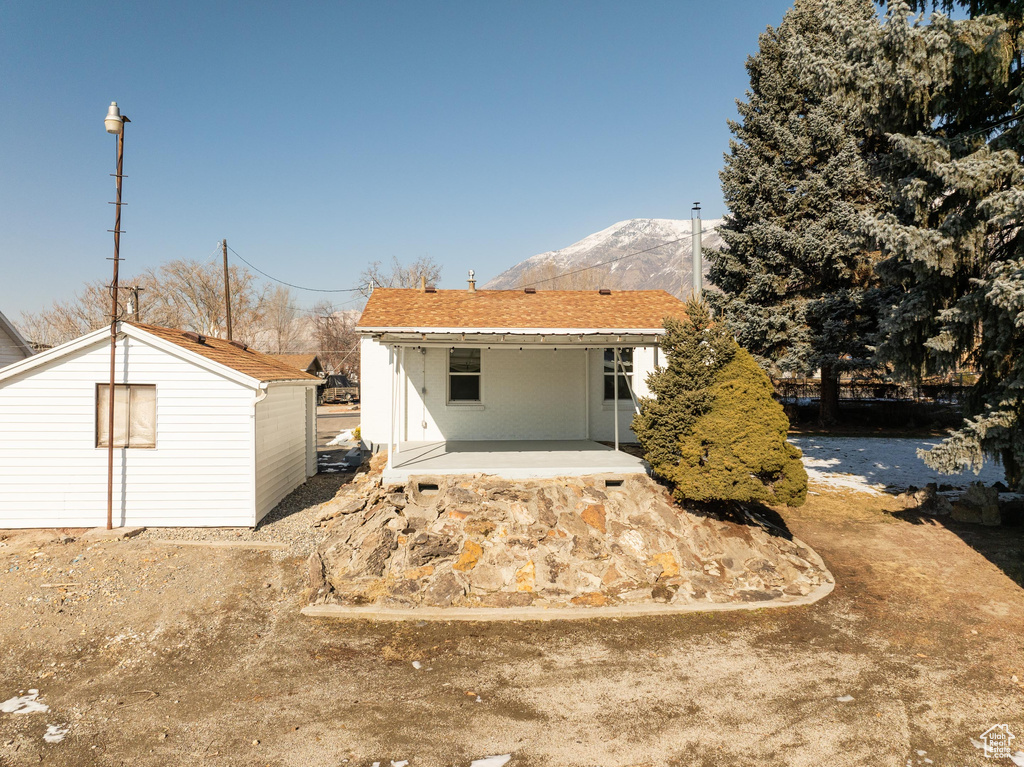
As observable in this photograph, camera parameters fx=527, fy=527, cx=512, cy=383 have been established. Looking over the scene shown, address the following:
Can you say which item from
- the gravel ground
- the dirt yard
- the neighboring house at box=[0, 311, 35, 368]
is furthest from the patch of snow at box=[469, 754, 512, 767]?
the neighboring house at box=[0, 311, 35, 368]

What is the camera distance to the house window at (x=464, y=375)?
1252cm

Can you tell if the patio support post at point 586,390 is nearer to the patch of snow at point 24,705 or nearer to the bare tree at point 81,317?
the patch of snow at point 24,705

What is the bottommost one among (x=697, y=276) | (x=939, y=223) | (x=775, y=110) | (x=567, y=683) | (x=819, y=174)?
(x=567, y=683)

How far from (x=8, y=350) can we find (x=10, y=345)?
23 centimetres

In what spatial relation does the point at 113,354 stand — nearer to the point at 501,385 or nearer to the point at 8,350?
the point at 501,385

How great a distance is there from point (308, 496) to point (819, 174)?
19.6 metres

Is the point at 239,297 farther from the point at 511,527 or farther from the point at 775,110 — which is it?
the point at 511,527

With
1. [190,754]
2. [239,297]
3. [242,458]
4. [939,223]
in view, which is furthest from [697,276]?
[239,297]

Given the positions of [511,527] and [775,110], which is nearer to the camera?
[511,527]

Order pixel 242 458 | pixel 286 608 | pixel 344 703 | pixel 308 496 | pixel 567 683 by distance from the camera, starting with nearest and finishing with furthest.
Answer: pixel 344 703, pixel 567 683, pixel 286 608, pixel 242 458, pixel 308 496

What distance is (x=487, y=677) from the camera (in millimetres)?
5355

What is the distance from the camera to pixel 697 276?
63.0 feet

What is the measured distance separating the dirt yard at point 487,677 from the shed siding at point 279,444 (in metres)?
2.39
